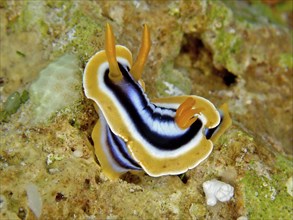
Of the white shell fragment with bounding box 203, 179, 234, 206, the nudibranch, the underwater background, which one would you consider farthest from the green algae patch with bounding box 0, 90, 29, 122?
the white shell fragment with bounding box 203, 179, 234, 206

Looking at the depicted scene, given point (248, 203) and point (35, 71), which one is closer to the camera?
point (248, 203)

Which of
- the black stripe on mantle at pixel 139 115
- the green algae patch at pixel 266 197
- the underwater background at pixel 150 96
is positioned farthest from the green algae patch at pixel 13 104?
the green algae patch at pixel 266 197

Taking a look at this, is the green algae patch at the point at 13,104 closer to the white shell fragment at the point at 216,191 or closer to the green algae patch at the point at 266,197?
the white shell fragment at the point at 216,191

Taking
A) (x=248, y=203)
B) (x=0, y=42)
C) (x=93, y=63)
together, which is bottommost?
(x=248, y=203)

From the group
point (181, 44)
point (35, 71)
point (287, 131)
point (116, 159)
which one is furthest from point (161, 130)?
Answer: point (287, 131)

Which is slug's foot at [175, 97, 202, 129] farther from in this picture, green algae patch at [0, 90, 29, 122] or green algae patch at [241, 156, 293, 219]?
green algae patch at [0, 90, 29, 122]

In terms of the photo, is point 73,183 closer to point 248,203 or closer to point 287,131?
point 248,203

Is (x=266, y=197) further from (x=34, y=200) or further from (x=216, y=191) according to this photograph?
(x=34, y=200)

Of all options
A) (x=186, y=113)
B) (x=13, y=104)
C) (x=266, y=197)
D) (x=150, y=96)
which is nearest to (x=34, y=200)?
(x=13, y=104)
